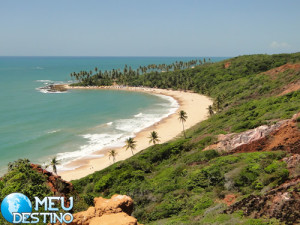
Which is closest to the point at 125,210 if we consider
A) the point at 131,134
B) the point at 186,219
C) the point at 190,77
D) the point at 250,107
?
the point at 186,219

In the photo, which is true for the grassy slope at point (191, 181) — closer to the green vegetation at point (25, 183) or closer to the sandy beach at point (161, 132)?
the green vegetation at point (25, 183)

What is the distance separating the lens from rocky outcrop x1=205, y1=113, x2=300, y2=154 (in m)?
26.0

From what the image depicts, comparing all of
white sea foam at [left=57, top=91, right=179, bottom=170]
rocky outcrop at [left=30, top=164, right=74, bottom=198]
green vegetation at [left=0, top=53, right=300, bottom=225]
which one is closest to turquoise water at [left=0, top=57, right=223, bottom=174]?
white sea foam at [left=57, top=91, right=179, bottom=170]

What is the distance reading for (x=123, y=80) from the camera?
16188 centimetres

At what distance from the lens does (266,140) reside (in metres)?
28.8

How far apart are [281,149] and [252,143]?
419 centimetres

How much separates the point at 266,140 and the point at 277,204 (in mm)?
15495

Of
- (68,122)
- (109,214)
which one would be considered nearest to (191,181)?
(109,214)

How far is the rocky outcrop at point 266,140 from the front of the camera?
85.4ft

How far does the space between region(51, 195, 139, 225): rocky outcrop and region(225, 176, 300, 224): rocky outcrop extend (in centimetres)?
778

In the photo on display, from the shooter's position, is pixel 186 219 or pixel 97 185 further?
pixel 97 185

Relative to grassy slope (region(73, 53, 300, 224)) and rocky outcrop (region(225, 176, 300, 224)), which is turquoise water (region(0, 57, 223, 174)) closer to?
grassy slope (region(73, 53, 300, 224))

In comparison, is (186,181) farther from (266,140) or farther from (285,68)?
(285,68)

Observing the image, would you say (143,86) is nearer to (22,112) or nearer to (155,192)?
(22,112)
